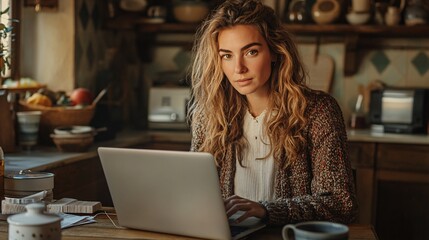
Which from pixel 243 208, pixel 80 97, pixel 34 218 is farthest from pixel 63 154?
pixel 34 218

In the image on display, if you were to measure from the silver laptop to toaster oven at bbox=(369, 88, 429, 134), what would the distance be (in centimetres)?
247

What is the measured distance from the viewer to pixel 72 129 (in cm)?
336

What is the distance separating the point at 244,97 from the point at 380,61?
223 cm

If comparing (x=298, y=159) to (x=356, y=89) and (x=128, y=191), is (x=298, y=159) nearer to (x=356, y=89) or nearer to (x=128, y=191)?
(x=128, y=191)

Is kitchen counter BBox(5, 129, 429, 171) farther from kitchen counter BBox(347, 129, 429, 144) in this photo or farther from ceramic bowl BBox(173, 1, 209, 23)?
ceramic bowl BBox(173, 1, 209, 23)

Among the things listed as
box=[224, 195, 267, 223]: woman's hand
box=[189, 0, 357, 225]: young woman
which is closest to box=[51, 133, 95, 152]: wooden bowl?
box=[189, 0, 357, 225]: young woman

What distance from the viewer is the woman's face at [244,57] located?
7.14 feet

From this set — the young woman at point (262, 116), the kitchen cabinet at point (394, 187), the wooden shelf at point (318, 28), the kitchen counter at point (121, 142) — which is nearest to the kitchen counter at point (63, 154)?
the kitchen counter at point (121, 142)

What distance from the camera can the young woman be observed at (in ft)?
7.09

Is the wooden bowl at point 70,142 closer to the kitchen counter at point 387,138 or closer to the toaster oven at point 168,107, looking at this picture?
the toaster oven at point 168,107

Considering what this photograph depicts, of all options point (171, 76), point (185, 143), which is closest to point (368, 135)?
point (185, 143)

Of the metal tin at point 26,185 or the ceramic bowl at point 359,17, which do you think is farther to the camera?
the ceramic bowl at point 359,17

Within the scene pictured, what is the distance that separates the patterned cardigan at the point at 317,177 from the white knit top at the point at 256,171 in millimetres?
33

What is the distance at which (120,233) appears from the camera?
181 cm
